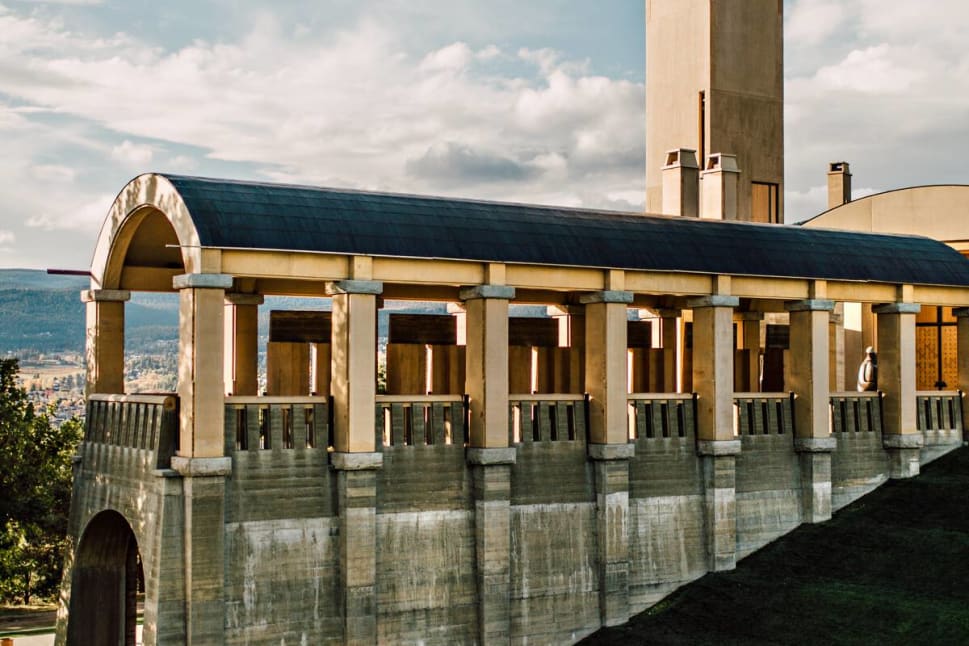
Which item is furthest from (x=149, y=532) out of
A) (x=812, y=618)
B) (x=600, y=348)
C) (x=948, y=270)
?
(x=948, y=270)

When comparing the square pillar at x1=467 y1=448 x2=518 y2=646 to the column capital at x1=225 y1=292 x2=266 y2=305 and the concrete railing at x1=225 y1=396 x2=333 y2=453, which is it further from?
the column capital at x1=225 y1=292 x2=266 y2=305

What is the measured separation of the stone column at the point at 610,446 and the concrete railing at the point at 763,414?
461cm

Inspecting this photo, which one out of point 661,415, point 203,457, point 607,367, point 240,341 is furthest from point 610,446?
point 203,457

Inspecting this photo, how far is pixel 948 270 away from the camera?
4256 cm

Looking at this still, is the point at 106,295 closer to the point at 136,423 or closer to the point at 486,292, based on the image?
the point at 136,423

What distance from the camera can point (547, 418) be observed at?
112 feet

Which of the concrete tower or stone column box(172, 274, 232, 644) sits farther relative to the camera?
the concrete tower

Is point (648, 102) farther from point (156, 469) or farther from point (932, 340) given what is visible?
point (156, 469)

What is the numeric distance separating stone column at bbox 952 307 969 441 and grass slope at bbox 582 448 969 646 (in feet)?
12.8

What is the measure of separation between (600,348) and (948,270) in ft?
48.0

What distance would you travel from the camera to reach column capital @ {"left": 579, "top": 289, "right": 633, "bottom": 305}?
34688 millimetres

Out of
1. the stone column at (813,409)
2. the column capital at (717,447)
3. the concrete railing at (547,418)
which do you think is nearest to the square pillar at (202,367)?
the concrete railing at (547,418)

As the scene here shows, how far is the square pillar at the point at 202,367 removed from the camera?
28.6m

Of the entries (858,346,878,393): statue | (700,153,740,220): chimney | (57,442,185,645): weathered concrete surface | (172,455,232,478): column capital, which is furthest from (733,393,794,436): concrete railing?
(57,442,185,645): weathered concrete surface
